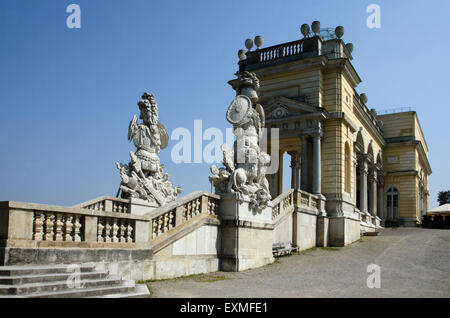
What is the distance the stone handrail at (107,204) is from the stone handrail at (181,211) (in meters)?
3.30

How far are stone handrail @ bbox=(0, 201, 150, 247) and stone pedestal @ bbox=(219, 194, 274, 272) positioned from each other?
10.7 feet

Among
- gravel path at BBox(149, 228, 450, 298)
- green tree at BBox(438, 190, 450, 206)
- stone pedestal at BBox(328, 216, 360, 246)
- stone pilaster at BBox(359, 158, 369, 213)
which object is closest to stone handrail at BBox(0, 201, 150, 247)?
gravel path at BBox(149, 228, 450, 298)

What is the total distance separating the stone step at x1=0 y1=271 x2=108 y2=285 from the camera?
6609 mm

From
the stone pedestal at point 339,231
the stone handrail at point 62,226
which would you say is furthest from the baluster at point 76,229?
the stone pedestal at point 339,231

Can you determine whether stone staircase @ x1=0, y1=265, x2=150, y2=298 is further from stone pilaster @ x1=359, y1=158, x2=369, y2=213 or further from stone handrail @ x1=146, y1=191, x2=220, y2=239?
stone pilaster @ x1=359, y1=158, x2=369, y2=213

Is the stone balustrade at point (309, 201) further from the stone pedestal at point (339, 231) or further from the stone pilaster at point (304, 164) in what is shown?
the stone pilaster at point (304, 164)

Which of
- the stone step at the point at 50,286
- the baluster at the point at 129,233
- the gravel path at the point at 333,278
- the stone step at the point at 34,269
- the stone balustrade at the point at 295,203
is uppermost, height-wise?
the stone balustrade at the point at 295,203

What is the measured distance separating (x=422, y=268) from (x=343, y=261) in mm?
2631

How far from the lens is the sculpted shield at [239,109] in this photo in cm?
1352

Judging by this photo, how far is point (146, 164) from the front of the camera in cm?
1512

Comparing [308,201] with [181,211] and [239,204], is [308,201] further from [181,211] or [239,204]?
[181,211]

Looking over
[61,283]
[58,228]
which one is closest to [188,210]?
[58,228]
